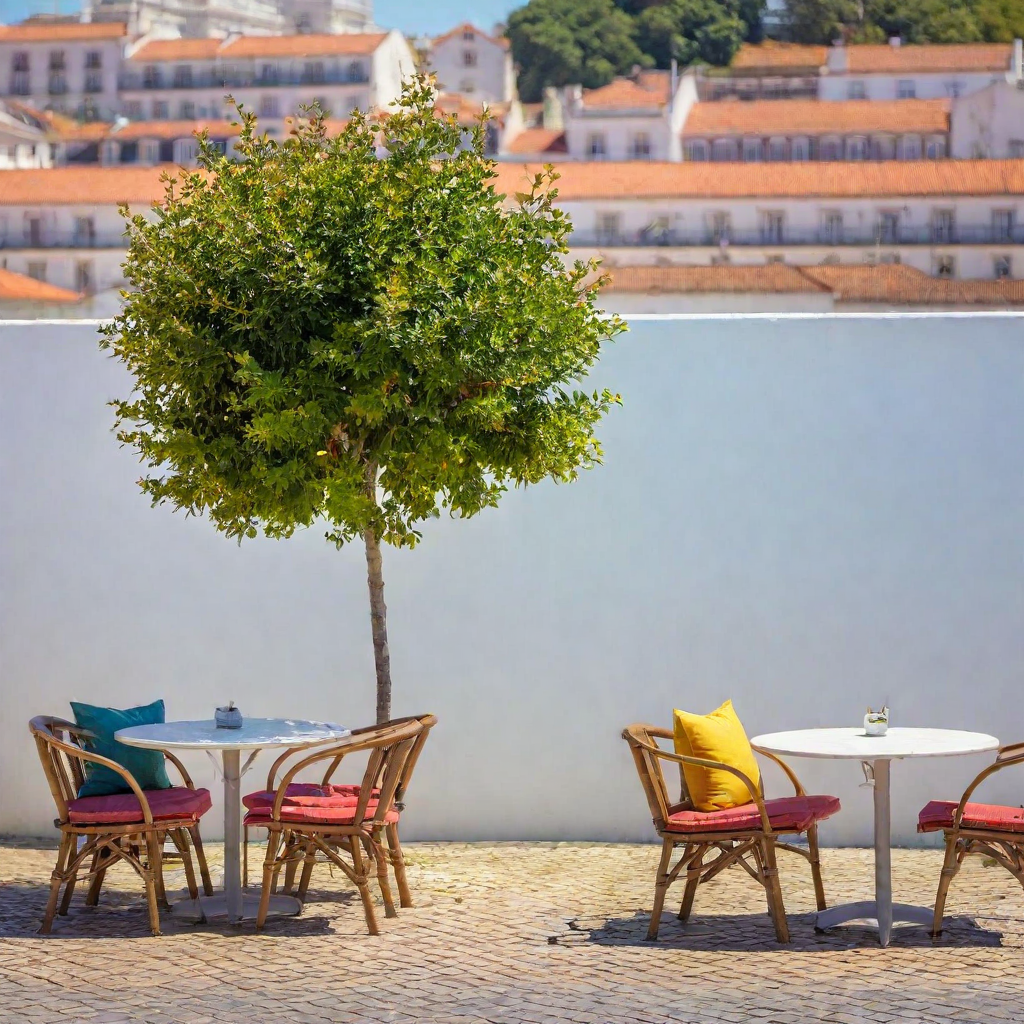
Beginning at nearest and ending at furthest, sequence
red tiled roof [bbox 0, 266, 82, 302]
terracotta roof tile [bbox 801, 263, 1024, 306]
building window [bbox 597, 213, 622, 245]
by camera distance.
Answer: terracotta roof tile [bbox 801, 263, 1024, 306]
red tiled roof [bbox 0, 266, 82, 302]
building window [bbox 597, 213, 622, 245]

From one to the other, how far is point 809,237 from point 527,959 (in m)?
5.00

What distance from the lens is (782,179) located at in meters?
9.41

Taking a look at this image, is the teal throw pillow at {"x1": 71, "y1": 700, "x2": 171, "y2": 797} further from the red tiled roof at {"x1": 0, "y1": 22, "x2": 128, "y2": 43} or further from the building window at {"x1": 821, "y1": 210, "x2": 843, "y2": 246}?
the red tiled roof at {"x1": 0, "y1": 22, "x2": 128, "y2": 43}

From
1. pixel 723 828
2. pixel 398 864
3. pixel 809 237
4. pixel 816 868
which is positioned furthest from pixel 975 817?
pixel 809 237

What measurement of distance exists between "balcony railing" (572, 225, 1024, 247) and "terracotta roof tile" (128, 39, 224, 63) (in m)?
2.87

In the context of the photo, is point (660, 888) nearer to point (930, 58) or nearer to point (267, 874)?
point (267, 874)

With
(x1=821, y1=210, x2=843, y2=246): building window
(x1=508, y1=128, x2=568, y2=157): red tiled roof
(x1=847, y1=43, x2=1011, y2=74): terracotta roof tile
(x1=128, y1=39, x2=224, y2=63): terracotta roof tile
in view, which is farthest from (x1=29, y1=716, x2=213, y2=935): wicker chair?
(x1=847, y1=43, x2=1011, y2=74): terracotta roof tile

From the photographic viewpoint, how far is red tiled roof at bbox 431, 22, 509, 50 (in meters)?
10.4

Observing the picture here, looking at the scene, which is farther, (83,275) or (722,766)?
(83,275)

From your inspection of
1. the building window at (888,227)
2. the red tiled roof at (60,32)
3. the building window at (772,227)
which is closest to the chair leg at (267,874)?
the building window at (772,227)

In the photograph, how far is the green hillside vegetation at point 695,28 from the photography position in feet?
32.5

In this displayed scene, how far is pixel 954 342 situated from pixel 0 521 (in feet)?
16.7

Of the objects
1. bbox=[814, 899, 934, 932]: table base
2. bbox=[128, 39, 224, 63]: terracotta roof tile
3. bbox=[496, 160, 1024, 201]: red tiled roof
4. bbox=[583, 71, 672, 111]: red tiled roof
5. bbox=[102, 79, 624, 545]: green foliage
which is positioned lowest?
bbox=[814, 899, 934, 932]: table base

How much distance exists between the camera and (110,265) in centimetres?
871
